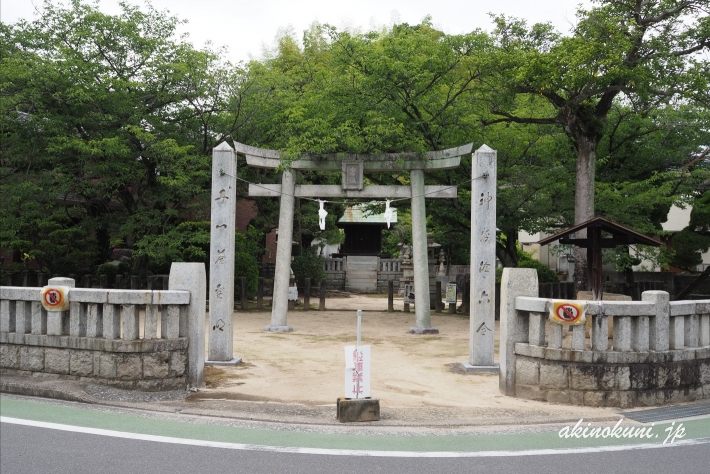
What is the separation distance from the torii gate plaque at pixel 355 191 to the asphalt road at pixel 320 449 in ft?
29.3

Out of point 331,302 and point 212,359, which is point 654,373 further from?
point 331,302

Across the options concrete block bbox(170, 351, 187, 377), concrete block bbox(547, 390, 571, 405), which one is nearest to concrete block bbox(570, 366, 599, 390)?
concrete block bbox(547, 390, 571, 405)

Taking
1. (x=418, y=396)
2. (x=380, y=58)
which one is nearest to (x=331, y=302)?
(x=380, y=58)

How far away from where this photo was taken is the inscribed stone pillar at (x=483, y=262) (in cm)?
1098

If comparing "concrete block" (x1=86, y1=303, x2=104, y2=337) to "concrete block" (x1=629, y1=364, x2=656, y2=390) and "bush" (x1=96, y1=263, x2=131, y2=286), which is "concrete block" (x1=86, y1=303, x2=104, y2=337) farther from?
"bush" (x1=96, y1=263, x2=131, y2=286)

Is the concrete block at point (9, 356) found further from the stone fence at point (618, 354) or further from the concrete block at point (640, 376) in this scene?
the concrete block at point (640, 376)

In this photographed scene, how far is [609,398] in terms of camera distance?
7809mm

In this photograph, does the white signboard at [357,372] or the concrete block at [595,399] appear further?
the concrete block at [595,399]

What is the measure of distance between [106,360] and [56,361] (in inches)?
33.6

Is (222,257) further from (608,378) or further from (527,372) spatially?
(608,378)

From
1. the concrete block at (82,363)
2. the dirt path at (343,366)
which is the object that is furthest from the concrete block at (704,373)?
the concrete block at (82,363)

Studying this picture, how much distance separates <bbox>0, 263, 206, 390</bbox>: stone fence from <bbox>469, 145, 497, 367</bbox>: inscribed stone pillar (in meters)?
5.06

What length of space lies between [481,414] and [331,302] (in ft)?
59.2

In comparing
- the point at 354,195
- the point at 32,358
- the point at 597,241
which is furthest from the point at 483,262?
the point at 32,358
